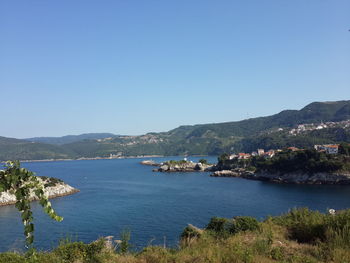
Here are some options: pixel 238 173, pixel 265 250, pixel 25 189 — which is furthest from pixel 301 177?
pixel 25 189

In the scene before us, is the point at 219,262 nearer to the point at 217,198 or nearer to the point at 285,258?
the point at 285,258

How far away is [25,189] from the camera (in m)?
3.15

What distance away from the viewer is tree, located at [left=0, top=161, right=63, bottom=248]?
9.99 feet

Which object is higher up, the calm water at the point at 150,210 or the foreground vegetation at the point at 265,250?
the foreground vegetation at the point at 265,250

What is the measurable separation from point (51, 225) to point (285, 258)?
3691cm

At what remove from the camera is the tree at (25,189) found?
9.99 feet

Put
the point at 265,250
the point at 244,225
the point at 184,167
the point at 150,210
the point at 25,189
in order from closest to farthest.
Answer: the point at 25,189, the point at 265,250, the point at 244,225, the point at 150,210, the point at 184,167

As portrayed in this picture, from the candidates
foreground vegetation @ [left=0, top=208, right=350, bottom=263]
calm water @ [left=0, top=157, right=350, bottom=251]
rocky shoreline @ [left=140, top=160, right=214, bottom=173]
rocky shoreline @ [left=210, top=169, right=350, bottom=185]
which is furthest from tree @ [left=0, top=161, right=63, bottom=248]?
rocky shoreline @ [left=140, top=160, right=214, bottom=173]

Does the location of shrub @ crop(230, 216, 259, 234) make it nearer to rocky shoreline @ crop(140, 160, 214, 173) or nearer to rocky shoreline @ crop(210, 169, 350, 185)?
rocky shoreline @ crop(210, 169, 350, 185)

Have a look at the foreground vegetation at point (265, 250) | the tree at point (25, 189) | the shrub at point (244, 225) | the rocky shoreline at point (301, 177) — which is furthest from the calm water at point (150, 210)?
the tree at point (25, 189)

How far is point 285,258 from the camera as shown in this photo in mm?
6184

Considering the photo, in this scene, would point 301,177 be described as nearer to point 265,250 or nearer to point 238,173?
point 238,173

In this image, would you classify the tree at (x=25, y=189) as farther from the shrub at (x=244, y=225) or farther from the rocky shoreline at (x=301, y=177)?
the rocky shoreline at (x=301, y=177)

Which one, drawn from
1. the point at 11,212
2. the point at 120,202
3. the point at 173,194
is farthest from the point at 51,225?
the point at 173,194
